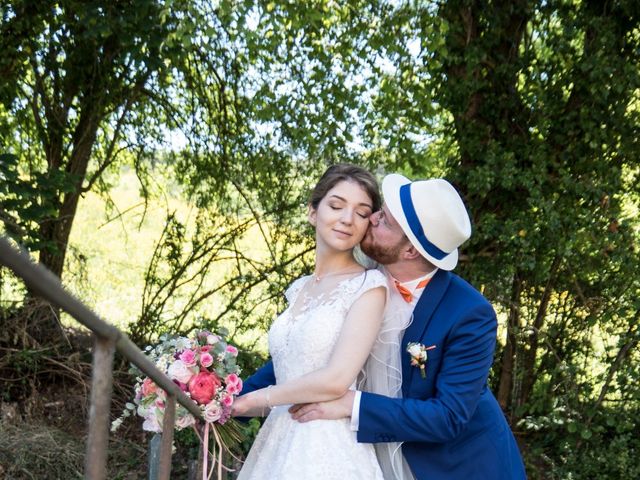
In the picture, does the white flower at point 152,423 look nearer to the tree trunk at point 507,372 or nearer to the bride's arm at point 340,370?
the bride's arm at point 340,370

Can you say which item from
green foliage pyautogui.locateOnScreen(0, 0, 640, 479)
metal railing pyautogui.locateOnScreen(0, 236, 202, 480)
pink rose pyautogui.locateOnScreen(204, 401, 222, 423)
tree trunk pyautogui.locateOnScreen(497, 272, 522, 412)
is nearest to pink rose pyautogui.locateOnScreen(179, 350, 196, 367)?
pink rose pyautogui.locateOnScreen(204, 401, 222, 423)

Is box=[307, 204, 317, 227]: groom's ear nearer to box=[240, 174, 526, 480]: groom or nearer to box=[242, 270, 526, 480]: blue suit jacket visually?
box=[240, 174, 526, 480]: groom

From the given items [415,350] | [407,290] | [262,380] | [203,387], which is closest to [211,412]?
[203,387]

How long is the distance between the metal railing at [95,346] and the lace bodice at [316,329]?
866 mm

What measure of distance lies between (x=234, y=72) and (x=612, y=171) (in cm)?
282

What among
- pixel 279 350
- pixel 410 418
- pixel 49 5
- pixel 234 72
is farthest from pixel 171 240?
pixel 410 418

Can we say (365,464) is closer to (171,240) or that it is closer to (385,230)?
(385,230)

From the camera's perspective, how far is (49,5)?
5953 mm

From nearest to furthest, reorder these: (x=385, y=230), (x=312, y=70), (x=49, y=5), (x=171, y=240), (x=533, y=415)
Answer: (x=385, y=230) < (x=312, y=70) < (x=49, y=5) < (x=533, y=415) < (x=171, y=240)

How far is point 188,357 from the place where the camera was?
2.54 meters

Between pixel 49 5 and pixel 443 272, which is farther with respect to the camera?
pixel 49 5

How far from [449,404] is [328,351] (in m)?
0.41

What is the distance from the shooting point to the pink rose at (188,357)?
99.7 inches

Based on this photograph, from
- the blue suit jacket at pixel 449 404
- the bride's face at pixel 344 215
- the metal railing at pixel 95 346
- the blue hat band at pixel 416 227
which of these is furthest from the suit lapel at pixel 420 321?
the metal railing at pixel 95 346
